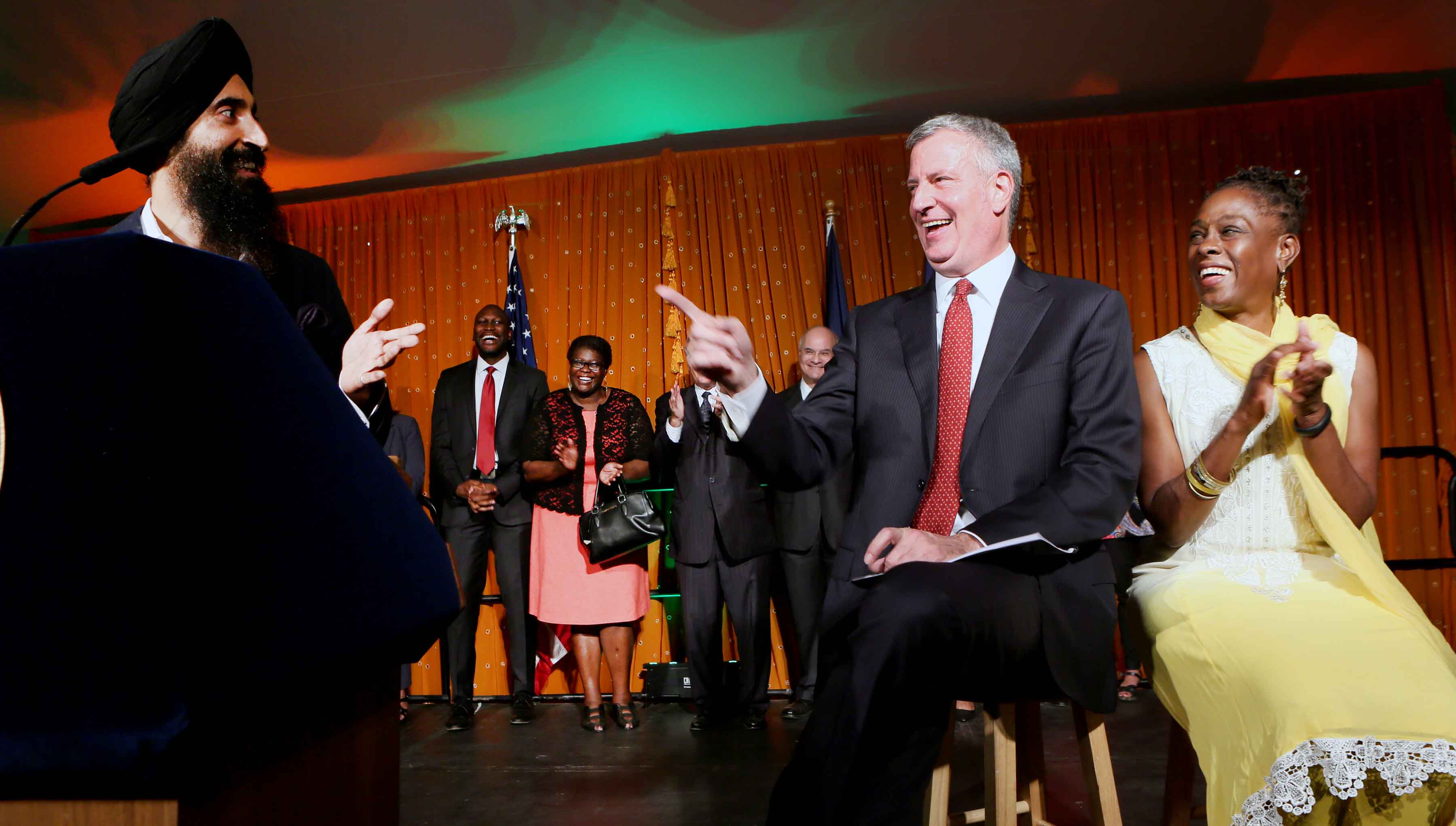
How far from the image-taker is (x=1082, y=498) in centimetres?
172

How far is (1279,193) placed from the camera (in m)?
2.21

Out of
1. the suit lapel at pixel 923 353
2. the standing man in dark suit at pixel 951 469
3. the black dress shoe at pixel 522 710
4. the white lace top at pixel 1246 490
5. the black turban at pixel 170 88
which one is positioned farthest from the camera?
the black dress shoe at pixel 522 710

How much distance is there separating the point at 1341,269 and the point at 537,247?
535 centimetres

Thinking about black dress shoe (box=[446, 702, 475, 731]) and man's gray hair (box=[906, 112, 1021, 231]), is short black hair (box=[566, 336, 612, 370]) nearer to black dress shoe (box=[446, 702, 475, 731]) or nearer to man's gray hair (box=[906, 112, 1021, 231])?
black dress shoe (box=[446, 702, 475, 731])

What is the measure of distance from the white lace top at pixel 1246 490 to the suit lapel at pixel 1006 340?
475 millimetres

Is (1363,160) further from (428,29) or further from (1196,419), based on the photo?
(428,29)

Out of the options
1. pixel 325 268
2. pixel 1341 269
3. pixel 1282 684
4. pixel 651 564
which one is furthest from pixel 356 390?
pixel 1341 269

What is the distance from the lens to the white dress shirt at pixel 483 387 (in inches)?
204

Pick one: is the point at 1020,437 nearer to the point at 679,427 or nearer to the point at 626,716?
the point at 679,427

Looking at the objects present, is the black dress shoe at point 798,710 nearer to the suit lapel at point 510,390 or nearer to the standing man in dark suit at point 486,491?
the standing man in dark suit at point 486,491

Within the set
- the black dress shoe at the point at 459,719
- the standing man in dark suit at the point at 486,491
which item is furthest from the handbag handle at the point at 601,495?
the black dress shoe at the point at 459,719

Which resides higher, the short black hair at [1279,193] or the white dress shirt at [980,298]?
the short black hair at [1279,193]

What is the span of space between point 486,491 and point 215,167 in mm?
3226

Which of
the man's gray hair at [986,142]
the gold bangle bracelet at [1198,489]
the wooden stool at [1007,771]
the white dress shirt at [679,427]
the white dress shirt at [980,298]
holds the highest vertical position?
the man's gray hair at [986,142]
